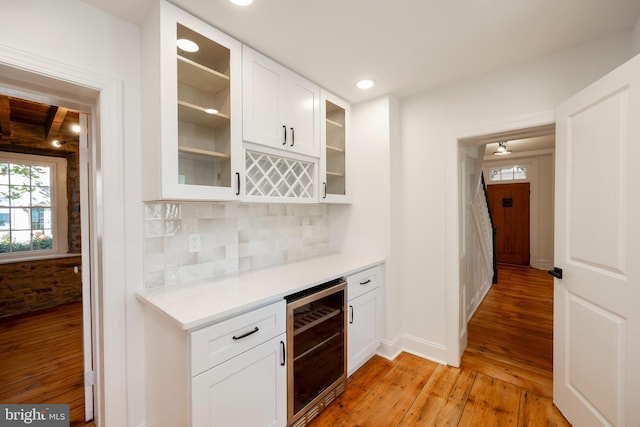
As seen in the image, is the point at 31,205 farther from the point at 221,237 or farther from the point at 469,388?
the point at 469,388

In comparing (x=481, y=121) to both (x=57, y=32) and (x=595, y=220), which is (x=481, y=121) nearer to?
(x=595, y=220)

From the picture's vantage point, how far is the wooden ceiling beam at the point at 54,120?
9.20 feet

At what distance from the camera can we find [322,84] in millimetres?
2316

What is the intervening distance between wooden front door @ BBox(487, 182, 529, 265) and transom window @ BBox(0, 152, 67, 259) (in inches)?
315

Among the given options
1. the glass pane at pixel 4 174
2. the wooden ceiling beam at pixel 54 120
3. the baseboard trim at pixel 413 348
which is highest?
the wooden ceiling beam at pixel 54 120

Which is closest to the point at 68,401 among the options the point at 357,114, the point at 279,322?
the point at 279,322

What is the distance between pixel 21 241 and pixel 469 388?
5.43m

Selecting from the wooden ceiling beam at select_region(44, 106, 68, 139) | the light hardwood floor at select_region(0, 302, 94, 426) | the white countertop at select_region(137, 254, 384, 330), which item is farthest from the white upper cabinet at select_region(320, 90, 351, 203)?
the wooden ceiling beam at select_region(44, 106, 68, 139)

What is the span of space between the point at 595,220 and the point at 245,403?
2.04m

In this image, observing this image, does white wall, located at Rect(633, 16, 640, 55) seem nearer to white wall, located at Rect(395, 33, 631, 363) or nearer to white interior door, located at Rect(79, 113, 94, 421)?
white wall, located at Rect(395, 33, 631, 363)

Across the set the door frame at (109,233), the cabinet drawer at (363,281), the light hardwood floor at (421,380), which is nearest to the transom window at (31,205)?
the light hardwood floor at (421,380)

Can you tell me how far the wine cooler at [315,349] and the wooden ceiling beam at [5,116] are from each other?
10.3ft

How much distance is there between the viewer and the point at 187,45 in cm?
153

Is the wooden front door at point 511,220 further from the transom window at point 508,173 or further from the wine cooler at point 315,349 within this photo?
the wine cooler at point 315,349
